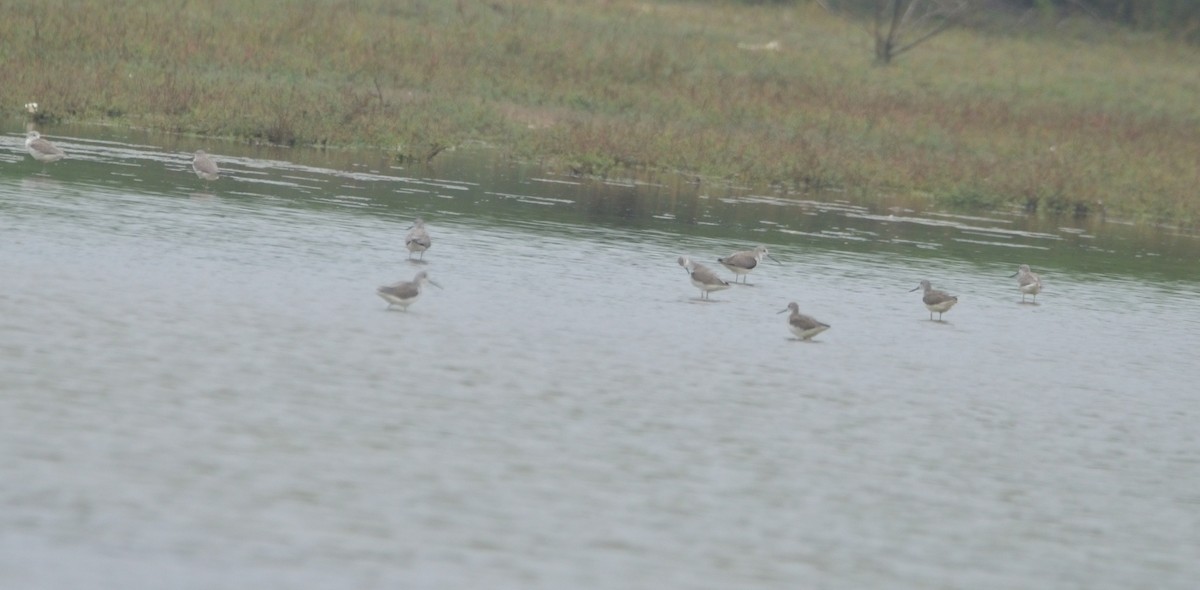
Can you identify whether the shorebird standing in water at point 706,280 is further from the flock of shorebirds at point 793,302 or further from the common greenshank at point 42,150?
the common greenshank at point 42,150

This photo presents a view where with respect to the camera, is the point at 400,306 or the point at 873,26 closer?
the point at 400,306

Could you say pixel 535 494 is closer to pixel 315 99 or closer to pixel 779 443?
pixel 779 443

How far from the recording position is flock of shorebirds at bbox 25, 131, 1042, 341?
588 inches

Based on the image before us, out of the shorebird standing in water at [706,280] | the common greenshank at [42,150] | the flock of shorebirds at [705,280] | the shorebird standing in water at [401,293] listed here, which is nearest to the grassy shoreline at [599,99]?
the common greenshank at [42,150]

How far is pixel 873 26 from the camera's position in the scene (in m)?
55.9

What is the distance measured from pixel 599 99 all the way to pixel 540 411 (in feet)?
83.2

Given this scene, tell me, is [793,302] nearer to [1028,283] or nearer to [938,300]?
[938,300]

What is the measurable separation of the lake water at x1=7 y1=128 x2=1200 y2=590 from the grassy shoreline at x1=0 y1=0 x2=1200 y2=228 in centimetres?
869

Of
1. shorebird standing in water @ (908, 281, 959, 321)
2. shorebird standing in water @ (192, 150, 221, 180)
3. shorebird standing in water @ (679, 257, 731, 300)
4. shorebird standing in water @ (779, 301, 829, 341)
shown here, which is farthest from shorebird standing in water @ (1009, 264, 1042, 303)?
shorebird standing in water @ (192, 150, 221, 180)

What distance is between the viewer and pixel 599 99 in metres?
36.7

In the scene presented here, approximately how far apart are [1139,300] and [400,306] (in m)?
9.97

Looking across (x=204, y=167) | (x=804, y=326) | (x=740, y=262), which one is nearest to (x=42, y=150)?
(x=204, y=167)

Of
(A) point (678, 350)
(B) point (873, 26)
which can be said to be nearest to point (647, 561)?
(A) point (678, 350)

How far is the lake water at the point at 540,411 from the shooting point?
8.70 meters
